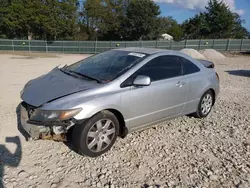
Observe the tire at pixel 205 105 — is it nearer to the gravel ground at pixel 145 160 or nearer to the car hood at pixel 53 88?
the gravel ground at pixel 145 160

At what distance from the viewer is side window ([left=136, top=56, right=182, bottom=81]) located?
3.60 meters

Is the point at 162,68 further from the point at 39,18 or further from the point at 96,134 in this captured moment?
the point at 39,18

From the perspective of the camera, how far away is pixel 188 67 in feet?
14.0

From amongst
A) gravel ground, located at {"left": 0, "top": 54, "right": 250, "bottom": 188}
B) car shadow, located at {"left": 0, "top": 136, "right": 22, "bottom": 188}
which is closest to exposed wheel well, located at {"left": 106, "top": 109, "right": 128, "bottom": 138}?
gravel ground, located at {"left": 0, "top": 54, "right": 250, "bottom": 188}

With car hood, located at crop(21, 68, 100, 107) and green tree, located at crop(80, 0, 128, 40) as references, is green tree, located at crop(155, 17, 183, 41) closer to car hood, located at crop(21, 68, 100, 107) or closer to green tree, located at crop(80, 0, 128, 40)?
green tree, located at crop(80, 0, 128, 40)

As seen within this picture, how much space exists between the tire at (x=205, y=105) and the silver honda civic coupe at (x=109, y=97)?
167 mm

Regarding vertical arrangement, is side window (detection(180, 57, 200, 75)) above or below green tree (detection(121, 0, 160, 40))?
below

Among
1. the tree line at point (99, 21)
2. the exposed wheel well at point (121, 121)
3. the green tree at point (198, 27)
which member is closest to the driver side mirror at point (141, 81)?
the exposed wheel well at point (121, 121)

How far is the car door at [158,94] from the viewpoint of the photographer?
342 cm

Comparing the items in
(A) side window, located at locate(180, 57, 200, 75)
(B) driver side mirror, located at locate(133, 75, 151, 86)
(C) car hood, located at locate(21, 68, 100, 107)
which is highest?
(A) side window, located at locate(180, 57, 200, 75)

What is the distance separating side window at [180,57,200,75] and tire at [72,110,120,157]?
5.98ft

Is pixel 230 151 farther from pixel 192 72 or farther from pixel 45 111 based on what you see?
pixel 45 111

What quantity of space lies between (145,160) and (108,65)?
1692mm

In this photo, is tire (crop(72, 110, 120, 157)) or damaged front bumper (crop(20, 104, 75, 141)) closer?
damaged front bumper (crop(20, 104, 75, 141))
